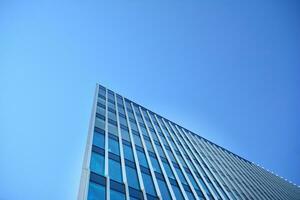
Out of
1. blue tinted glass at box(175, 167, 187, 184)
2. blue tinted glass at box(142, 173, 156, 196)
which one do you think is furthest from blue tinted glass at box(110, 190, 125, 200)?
blue tinted glass at box(175, 167, 187, 184)

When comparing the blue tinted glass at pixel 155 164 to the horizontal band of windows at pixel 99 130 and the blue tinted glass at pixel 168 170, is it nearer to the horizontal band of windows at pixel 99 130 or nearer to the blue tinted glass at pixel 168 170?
the blue tinted glass at pixel 168 170

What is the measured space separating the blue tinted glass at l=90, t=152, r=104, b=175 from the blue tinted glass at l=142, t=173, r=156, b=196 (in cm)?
406

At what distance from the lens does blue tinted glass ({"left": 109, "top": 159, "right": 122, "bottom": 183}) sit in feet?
63.3

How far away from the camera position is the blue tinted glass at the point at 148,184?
66.6ft

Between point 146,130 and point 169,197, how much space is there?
13.8 meters

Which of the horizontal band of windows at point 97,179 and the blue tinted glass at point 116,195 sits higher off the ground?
the horizontal band of windows at point 97,179

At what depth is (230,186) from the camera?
33.7m

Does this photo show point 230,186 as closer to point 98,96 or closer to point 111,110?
point 111,110

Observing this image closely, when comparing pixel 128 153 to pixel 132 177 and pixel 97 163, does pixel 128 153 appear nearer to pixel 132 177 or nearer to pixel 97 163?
pixel 132 177

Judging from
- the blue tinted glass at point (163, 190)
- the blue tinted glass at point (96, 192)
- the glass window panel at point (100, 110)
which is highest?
the glass window panel at point (100, 110)

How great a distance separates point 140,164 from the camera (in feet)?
77.3

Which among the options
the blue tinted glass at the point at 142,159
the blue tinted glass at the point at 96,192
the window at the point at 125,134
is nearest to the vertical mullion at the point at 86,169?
the blue tinted glass at the point at 96,192

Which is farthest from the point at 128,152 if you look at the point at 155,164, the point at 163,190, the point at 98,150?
the point at 163,190

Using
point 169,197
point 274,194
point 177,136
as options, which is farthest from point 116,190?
point 274,194
